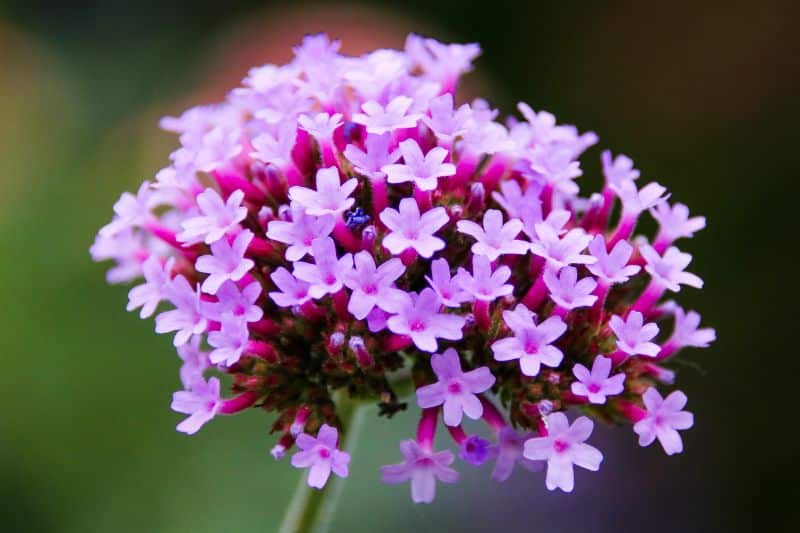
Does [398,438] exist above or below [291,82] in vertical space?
below

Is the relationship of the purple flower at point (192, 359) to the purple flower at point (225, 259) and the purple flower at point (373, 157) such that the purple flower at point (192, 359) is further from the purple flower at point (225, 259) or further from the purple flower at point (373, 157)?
the purple flower at point (373, 157)

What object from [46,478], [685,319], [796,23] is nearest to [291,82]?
[685,319]

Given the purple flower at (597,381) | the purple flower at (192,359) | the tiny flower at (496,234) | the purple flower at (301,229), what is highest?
the tiny flower at (496,234)

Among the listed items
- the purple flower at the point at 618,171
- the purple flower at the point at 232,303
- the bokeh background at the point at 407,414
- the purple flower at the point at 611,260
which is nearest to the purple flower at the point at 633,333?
the purple flower at the point at 611,260

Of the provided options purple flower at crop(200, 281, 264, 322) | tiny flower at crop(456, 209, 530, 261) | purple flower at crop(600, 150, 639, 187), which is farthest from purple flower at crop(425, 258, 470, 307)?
purple flower at crop(600, 150, 639, 187)

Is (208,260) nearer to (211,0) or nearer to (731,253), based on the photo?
(731,253)
